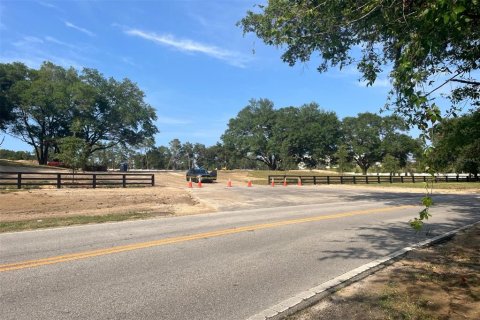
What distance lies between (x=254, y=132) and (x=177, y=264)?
88171mm

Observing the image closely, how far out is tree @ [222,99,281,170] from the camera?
92188 mm

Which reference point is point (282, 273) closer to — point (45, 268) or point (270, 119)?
point (45, 268)

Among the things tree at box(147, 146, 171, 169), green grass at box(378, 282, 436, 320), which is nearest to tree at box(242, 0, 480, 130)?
green grass at box(378, 282, 436, 320)

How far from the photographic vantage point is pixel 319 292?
5.64 metres

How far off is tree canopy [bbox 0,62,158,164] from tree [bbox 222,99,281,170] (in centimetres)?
2197

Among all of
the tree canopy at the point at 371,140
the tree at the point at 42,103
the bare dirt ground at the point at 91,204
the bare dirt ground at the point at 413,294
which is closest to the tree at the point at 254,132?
the tree canopy at the point at 371,140

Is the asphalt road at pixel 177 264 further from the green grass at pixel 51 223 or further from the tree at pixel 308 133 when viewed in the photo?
the tree at pixel 308 133

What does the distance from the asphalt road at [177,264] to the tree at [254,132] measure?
3136 inches

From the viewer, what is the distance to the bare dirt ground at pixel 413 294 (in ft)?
15.9

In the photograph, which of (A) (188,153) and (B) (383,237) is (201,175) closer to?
(B) (383,237)

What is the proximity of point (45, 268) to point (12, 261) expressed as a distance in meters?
0.92

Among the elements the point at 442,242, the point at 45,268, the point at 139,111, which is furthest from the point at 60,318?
the point at 139,111

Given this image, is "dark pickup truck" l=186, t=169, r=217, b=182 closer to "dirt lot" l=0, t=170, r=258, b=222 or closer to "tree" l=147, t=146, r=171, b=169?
"dirt lot" l=0, t=170, r=258, b=222

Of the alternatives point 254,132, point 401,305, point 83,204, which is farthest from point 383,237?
point 254,132
